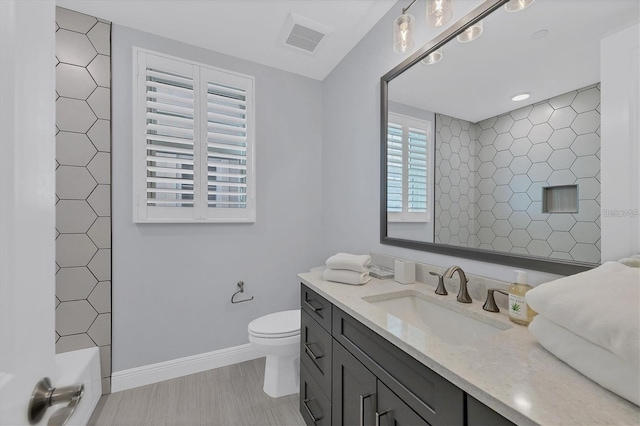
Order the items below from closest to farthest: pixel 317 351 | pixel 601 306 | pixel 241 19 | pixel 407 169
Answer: pixel 601 306 < pixel 317 351 < pixel 407 169 < pixel 241 19

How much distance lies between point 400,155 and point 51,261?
5.35 ft

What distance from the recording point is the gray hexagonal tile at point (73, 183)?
1.74 metres

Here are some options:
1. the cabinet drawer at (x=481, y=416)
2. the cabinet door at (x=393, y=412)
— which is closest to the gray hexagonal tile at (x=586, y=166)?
the cabinet drawer at (x=481, y=416)

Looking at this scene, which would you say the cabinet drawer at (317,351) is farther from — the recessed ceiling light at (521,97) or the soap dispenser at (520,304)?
the recessed ceiling light at (521,97)

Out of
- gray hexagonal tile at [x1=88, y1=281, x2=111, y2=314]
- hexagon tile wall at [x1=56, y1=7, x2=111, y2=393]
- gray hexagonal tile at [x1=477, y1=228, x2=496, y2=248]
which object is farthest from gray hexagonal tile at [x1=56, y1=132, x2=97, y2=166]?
gray hexagonal tile at [x1=477, y1=228, x2=496, y2=248]

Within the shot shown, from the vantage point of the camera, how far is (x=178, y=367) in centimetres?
206

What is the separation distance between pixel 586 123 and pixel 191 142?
2.26 m

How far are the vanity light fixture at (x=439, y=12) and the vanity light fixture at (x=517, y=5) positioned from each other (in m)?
0.22

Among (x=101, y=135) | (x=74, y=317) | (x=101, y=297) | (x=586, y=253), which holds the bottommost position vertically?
(x=74, y=317)

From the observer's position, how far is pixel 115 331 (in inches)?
74.7

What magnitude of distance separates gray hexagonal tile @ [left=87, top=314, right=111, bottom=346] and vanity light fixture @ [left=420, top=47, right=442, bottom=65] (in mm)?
2613

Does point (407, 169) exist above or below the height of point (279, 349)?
above

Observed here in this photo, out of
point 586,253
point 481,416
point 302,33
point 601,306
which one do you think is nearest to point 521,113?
point 586,253

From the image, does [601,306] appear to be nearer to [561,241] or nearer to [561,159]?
[561,241]
